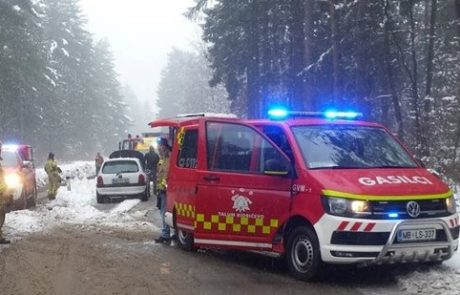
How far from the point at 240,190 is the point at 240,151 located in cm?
64

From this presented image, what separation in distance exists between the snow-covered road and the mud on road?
0.07ft

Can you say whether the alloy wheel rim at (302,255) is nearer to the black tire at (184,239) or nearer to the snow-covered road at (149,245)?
the snow-covered road at (149,245)

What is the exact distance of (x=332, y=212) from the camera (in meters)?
7.59

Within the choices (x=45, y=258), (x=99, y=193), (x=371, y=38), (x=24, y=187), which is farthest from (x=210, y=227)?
(x=371, y=38)

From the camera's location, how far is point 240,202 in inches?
352

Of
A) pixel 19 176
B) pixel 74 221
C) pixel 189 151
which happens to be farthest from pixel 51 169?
pixel 189 151

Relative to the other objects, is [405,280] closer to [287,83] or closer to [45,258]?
[45,258]

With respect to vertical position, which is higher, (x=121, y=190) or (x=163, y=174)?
(x=163, y=174)

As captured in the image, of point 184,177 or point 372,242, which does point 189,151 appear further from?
point 372,242

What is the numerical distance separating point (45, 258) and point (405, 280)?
5.48 m

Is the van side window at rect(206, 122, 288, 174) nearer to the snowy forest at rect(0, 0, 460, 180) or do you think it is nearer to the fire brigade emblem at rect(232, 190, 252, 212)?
the fire brigade emblem at rect(232, 190, 252, 212)

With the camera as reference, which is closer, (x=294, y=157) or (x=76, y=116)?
(x=294, y=157)

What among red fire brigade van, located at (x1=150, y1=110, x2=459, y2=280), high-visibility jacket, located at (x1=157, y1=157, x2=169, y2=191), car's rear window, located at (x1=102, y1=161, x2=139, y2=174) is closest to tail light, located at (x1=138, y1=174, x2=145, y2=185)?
car's rear window, located at (x1=102, y1=161, x2=139, y2=174)

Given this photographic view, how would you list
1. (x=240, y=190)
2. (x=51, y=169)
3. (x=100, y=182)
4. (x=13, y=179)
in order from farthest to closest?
(x=51, y=169), (x=100, y=182), (x=13, y=179), (x=240, y=190)
